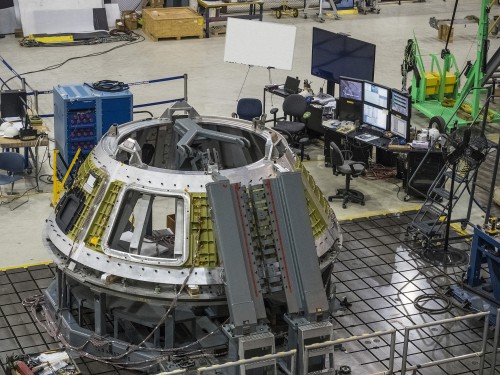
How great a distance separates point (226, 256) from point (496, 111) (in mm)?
13116

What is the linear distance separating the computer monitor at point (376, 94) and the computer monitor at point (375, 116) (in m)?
0.10

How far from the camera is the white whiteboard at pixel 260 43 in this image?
22203 mm

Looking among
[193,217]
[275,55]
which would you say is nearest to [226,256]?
[193,217]

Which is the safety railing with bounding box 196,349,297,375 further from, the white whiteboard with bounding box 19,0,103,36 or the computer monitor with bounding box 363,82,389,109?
the white whiteboard with bounding box 19,0,103,36

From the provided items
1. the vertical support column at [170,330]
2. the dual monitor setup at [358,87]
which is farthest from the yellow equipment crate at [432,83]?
the vertical support column at [170,330]

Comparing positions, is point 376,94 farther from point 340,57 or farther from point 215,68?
point 215,68

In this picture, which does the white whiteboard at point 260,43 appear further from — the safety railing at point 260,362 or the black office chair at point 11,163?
the safety railing at point 260,362

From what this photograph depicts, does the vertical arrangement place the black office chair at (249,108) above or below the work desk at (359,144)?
above

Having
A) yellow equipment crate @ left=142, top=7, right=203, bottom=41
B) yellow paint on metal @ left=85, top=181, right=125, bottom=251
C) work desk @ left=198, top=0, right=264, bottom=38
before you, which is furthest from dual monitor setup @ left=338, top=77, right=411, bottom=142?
yellow equipment crate @ left=142, top=7, right=203, bottom=41

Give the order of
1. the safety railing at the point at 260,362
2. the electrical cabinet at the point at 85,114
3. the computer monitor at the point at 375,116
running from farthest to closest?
the computer monitor at the point at 375,116, the electrical cabinet at the point at 85,114, the safety railing at the point at 260,362

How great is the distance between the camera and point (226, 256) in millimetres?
12398

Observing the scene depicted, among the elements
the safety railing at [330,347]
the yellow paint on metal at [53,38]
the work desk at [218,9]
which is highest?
the work desk at [218,9]

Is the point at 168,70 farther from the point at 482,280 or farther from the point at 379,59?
the point at 482,280

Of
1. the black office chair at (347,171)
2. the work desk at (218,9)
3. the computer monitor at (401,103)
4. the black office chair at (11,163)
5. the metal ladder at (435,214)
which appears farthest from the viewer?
the work desk at (218,9)
